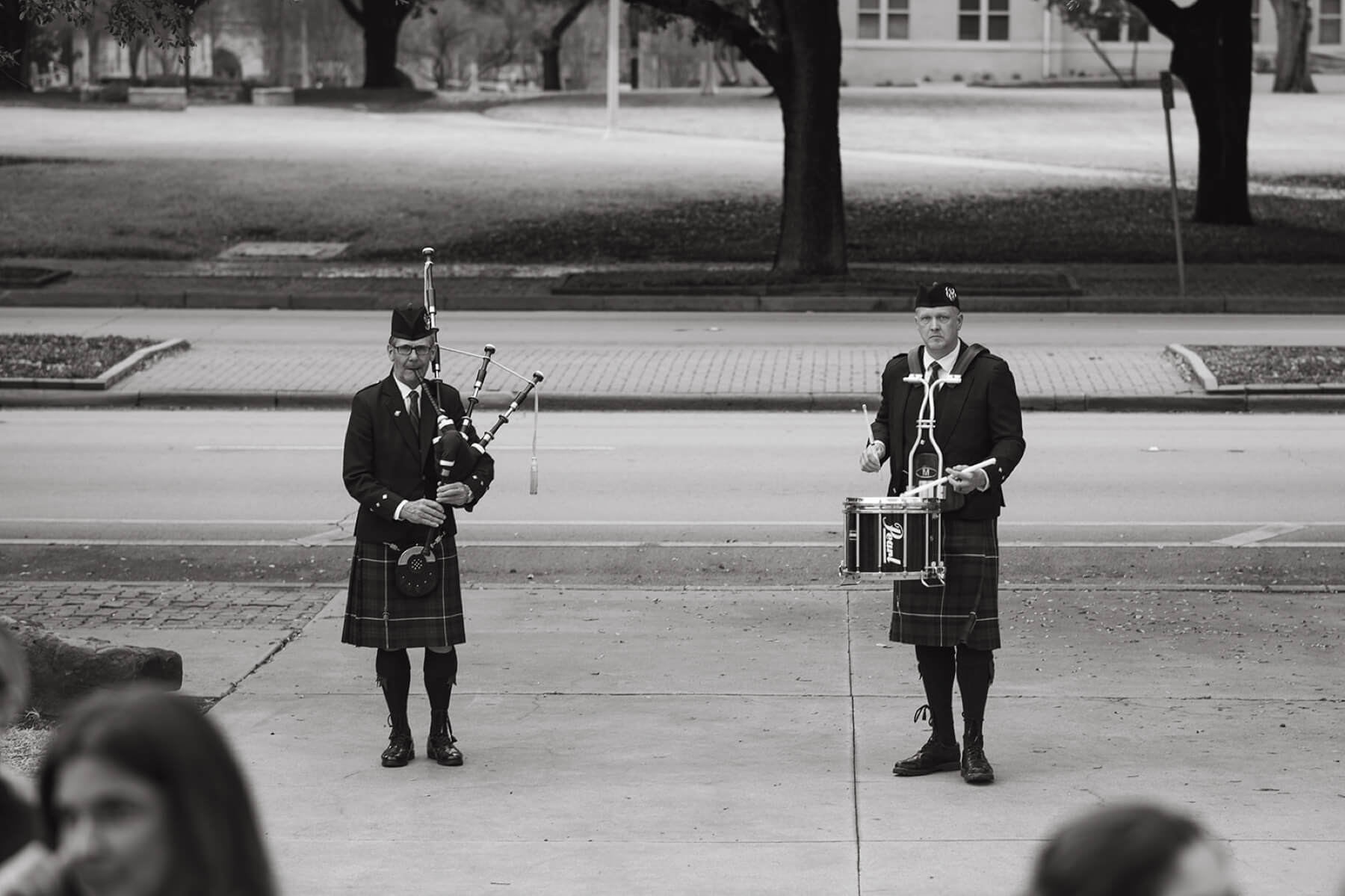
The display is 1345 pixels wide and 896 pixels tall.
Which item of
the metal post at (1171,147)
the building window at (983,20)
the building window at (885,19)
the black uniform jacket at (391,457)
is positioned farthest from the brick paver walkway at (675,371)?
the building window at (983,20)

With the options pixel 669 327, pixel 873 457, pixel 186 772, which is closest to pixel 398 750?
Result: pixel 873 457

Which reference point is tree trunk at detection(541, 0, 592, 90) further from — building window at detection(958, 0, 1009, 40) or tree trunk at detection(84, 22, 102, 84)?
tree trunk at detection(84, 22, 102, 84)

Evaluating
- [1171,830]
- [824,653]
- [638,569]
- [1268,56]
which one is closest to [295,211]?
[638,569]

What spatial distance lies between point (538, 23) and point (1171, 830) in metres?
86.1

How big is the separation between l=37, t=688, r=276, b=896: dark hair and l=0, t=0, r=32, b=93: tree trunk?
949 cm

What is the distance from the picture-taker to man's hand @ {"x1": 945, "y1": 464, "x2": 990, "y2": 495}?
7.27 metres

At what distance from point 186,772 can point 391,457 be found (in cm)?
521

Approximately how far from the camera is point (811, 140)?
25828 mm

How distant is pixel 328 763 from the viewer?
775 centimetres

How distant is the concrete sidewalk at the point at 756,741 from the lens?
6562 mm

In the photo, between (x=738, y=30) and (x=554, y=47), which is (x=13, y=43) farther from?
(x=554, y=47)

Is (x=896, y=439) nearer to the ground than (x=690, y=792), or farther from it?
farther from it

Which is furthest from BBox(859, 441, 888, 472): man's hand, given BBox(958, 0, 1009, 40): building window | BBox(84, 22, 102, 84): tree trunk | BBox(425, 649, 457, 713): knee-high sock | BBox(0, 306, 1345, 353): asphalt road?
BBox(958, 0, 1009, 40): building window

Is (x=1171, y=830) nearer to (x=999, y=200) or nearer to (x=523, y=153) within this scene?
(x=999, y=200)
